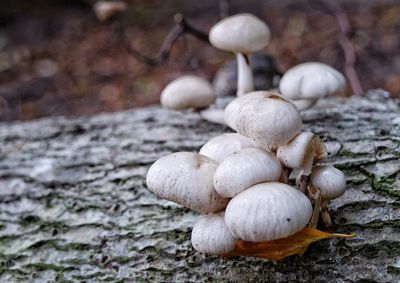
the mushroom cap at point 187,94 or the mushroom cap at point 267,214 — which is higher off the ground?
the mushroom cap at point 187,94

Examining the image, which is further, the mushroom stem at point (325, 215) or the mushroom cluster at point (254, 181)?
the mushroom stem at point (325, 215)

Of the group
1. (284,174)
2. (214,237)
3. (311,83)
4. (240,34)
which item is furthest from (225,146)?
(240,34)

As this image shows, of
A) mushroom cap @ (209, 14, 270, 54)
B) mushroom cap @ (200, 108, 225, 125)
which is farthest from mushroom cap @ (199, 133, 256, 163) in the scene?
mushroom cap @ (200, 108, 225, 125)

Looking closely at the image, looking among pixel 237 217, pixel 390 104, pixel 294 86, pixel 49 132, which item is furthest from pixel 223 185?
pixel 49 132

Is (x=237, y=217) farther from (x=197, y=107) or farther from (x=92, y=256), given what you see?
(x=197, y=107)

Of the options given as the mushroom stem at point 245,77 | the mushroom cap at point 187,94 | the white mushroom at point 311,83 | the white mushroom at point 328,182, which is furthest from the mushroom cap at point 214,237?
the mushroom stem at point 245,77

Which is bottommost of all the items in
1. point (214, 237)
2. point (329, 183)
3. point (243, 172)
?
point (214, 237)

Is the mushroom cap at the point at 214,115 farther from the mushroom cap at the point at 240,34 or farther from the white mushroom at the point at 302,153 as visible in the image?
the white mushroom at the point at 302,153

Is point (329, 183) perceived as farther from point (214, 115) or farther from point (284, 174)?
point (214, 115)
